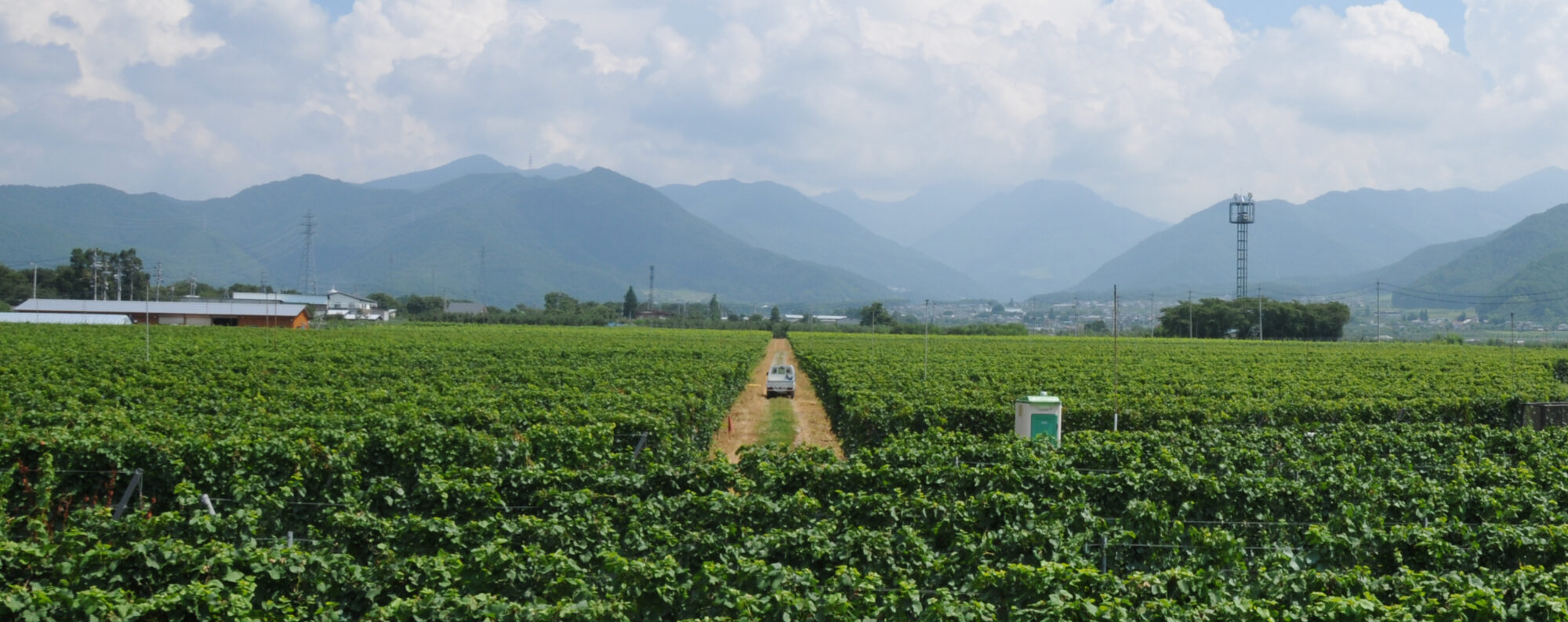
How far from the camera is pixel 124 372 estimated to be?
26234 millimetres

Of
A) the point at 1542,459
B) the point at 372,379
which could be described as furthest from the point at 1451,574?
the point at 372,379

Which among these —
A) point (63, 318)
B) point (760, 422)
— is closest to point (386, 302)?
point (63, 318)

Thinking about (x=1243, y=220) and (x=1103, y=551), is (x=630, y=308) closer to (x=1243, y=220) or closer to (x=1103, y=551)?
(x=1243, y=220)

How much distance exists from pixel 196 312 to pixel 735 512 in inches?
3686

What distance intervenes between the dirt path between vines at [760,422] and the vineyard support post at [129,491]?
9417mm

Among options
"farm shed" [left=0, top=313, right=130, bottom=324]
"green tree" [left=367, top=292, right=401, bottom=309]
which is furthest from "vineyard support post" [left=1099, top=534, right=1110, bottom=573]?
"green tree" [left=367, top=292, right=401, bottom=309]

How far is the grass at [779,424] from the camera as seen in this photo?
84.3 feet

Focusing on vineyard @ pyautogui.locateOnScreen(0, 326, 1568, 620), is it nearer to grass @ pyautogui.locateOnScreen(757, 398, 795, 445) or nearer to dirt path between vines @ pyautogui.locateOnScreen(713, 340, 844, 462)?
dirt path between vines @ pyautogui.locateOnScreen(713, 340, 844, 462)

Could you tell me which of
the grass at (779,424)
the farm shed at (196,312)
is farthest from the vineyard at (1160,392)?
the farm shed at (196,312)

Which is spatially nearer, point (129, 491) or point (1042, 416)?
point (129, 491)

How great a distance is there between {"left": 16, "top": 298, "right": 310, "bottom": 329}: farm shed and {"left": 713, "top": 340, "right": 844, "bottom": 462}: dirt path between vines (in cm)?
6214

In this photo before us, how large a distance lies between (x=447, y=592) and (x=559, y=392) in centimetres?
1332

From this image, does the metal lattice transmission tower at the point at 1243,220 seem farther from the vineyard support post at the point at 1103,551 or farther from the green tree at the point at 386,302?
the green tree at the point at 386,302

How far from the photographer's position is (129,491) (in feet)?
36.0
